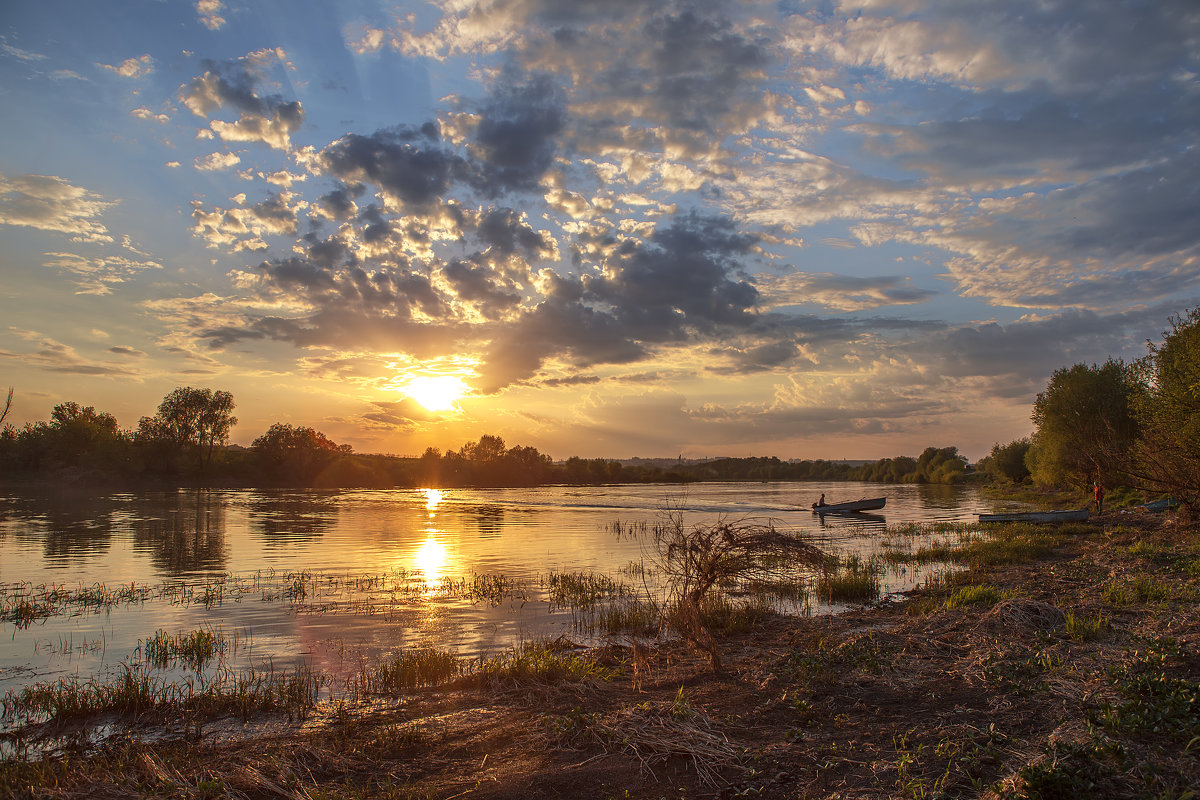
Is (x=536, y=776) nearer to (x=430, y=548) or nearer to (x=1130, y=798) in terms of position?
(x=1130, y=798)

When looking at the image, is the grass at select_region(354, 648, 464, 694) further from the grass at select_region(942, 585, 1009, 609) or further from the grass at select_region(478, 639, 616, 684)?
the grass at select_region(942, 585, 1009, 609)

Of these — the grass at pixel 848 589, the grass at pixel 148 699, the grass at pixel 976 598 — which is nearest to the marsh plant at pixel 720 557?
the grass at pixel 148 699

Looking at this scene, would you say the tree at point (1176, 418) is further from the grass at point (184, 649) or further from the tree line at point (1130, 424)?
the grass at point (184, 649)

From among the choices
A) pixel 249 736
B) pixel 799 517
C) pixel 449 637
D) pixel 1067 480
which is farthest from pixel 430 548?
pixel 1067 480

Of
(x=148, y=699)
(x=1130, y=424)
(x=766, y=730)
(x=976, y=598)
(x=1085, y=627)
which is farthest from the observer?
(x=1130, y=424)

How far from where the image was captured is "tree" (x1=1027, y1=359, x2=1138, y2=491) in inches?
2253

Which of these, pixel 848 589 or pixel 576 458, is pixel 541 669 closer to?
pixel 848 589

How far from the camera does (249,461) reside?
12519 cm

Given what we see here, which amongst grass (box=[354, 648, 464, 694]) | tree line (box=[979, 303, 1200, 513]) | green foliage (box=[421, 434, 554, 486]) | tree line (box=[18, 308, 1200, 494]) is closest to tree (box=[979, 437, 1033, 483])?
tree line (box=[18, 308, 1200, 494])

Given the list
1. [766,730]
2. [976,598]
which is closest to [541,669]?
[766,730]

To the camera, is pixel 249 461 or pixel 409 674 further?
pixel 249 461

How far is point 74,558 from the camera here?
27484mm

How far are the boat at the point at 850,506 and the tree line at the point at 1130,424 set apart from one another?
17.7m

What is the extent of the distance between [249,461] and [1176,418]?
13807 centimetres
